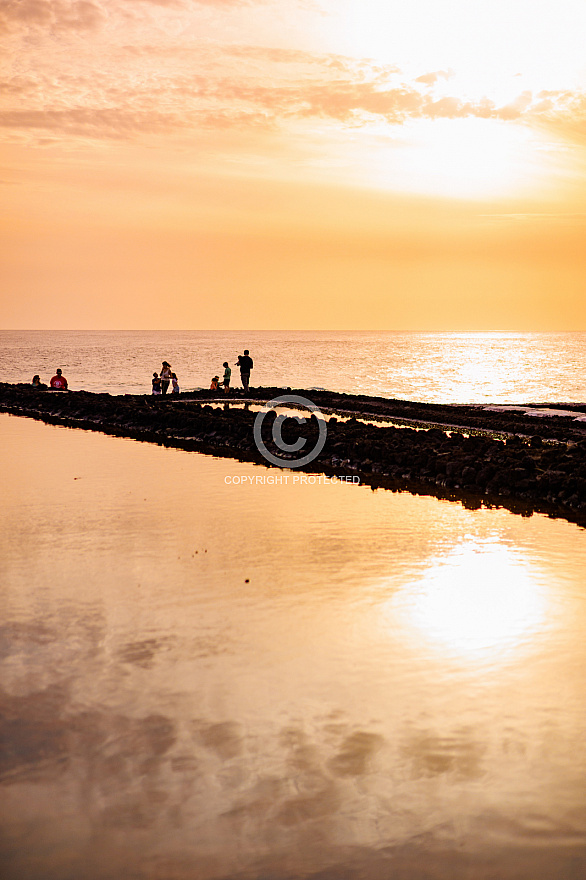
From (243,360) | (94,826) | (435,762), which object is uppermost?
(243,360)

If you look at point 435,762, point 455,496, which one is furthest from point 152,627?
point 455,496

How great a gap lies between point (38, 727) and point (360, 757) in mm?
2880

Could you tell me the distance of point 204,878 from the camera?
523 cm

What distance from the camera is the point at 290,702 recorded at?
7.63 m

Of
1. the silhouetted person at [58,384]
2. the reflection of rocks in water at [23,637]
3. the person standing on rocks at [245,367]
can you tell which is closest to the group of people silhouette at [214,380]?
the person standing on rocks at [245,367]

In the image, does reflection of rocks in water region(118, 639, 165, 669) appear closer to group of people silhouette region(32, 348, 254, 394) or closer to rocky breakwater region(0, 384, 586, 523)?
rocky breakwater region(0, 384, 586, 523)

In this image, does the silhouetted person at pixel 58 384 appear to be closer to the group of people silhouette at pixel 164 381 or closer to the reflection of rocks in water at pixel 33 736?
the group of people silhouette at pixel 164 381

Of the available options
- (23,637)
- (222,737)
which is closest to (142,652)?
(23,637)

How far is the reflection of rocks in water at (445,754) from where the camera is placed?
6.47 m

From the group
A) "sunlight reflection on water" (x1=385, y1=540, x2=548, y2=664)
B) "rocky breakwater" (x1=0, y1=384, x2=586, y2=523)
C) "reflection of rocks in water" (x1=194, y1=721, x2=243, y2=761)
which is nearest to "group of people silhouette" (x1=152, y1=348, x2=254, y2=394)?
"rocky breakwater" (x1=0, y1=384, x2=586, y2=523)

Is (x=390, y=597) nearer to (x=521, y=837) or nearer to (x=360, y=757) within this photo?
(x=360, y=757)

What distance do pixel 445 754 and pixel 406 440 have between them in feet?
58.6

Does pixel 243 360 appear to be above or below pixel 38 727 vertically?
above

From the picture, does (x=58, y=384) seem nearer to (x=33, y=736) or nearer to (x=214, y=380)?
(x=214, y=380)
